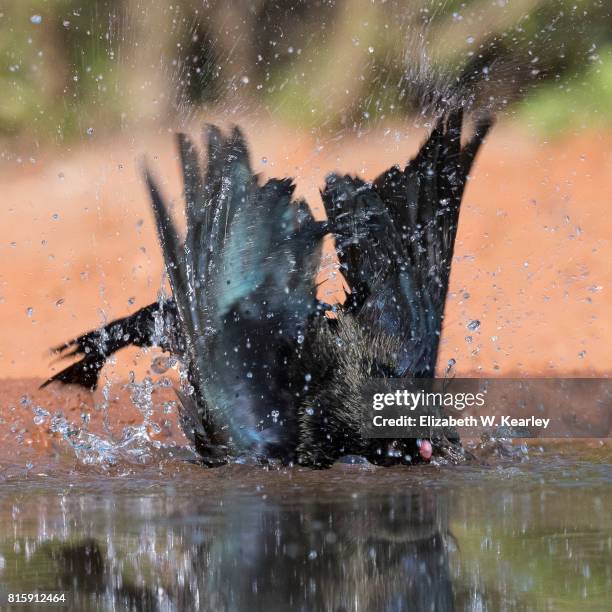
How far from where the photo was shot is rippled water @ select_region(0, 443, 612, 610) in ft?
8.05

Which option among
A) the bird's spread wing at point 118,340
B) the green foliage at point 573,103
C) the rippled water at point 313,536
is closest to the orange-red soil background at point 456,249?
the green foliage at point 573,103

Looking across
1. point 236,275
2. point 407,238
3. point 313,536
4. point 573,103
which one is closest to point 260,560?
point 313,536

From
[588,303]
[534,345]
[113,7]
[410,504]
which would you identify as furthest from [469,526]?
[113,7]

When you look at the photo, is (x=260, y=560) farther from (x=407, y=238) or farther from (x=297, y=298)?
(x=407, y=238)

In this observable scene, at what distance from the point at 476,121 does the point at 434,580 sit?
285 centimetres

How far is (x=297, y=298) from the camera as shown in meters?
4.59

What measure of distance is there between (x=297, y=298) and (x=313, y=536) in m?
1.61

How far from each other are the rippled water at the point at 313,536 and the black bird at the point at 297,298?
0.17 metres

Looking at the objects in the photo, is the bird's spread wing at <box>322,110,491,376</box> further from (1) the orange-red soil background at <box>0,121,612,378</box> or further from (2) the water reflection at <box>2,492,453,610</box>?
(1) the orange-red soil background at <box>0,121,612,378</box>

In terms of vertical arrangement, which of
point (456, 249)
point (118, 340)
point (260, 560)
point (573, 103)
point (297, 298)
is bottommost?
point (260, 560)

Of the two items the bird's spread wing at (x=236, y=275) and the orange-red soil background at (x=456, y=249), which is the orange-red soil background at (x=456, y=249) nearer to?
the orange-red soil background at (x=456, y=249)

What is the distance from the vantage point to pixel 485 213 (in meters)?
10.7

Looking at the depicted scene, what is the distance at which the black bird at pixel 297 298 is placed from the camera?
4508mm

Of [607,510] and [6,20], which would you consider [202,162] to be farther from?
[6,20]
